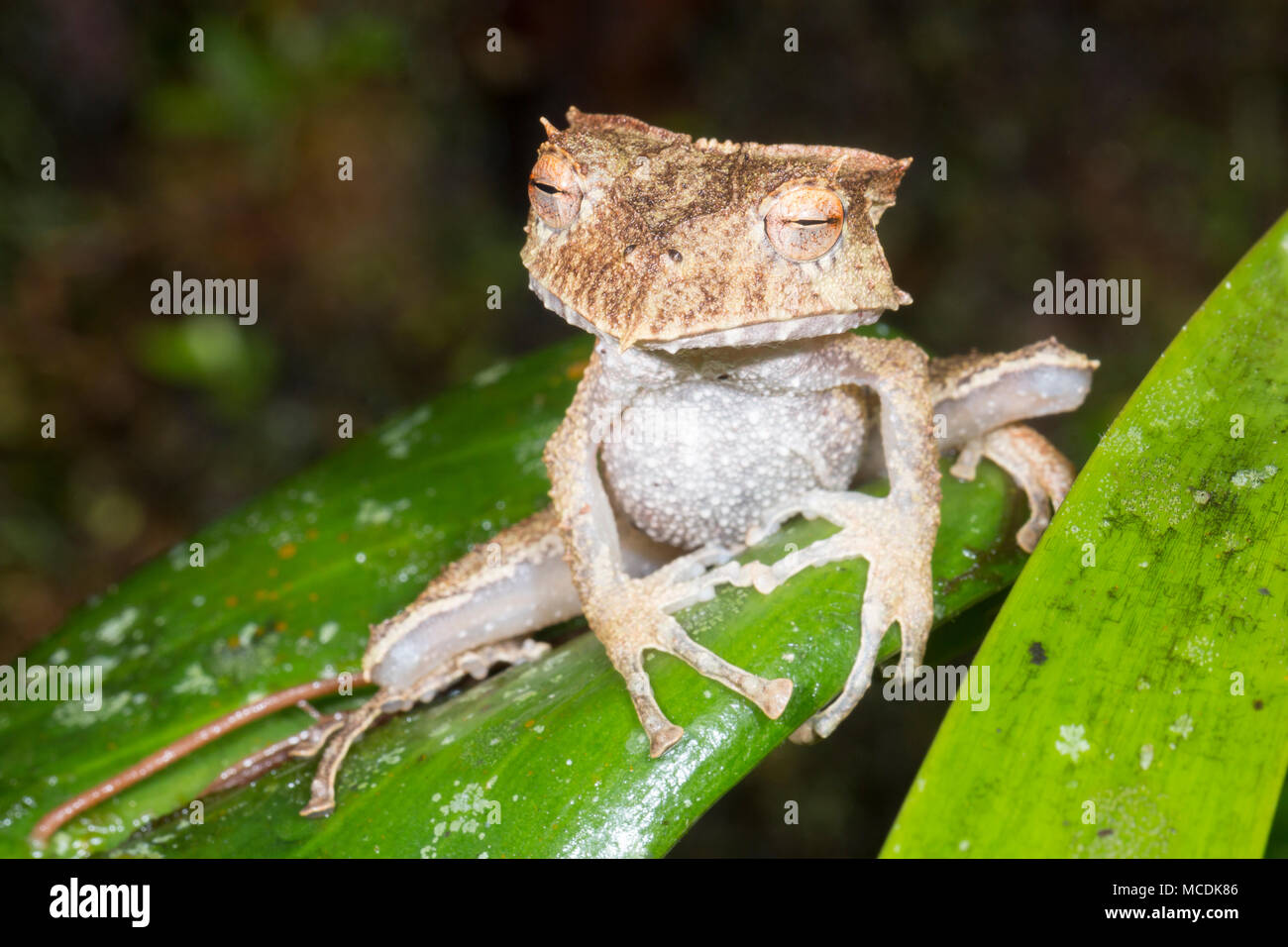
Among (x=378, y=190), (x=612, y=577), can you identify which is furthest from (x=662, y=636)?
(x=378, y=190)

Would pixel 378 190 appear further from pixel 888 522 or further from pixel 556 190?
pixel 888 522

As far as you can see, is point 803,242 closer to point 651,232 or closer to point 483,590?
point 651,232

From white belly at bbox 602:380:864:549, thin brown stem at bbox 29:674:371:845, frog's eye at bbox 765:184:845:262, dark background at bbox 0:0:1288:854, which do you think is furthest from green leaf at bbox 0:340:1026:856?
dark background at bbox 0:0:1288:854

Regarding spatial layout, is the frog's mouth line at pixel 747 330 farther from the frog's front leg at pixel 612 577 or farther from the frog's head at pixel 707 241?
the frog's front leg at pixel 612 577

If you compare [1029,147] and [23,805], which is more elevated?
[1029,147]

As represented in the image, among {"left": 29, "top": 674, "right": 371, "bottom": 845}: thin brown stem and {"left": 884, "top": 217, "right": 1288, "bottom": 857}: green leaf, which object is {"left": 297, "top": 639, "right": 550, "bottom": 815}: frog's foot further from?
{"left": 884, "top": 217, "right": 1288, "bottom": 857}: green leaf
